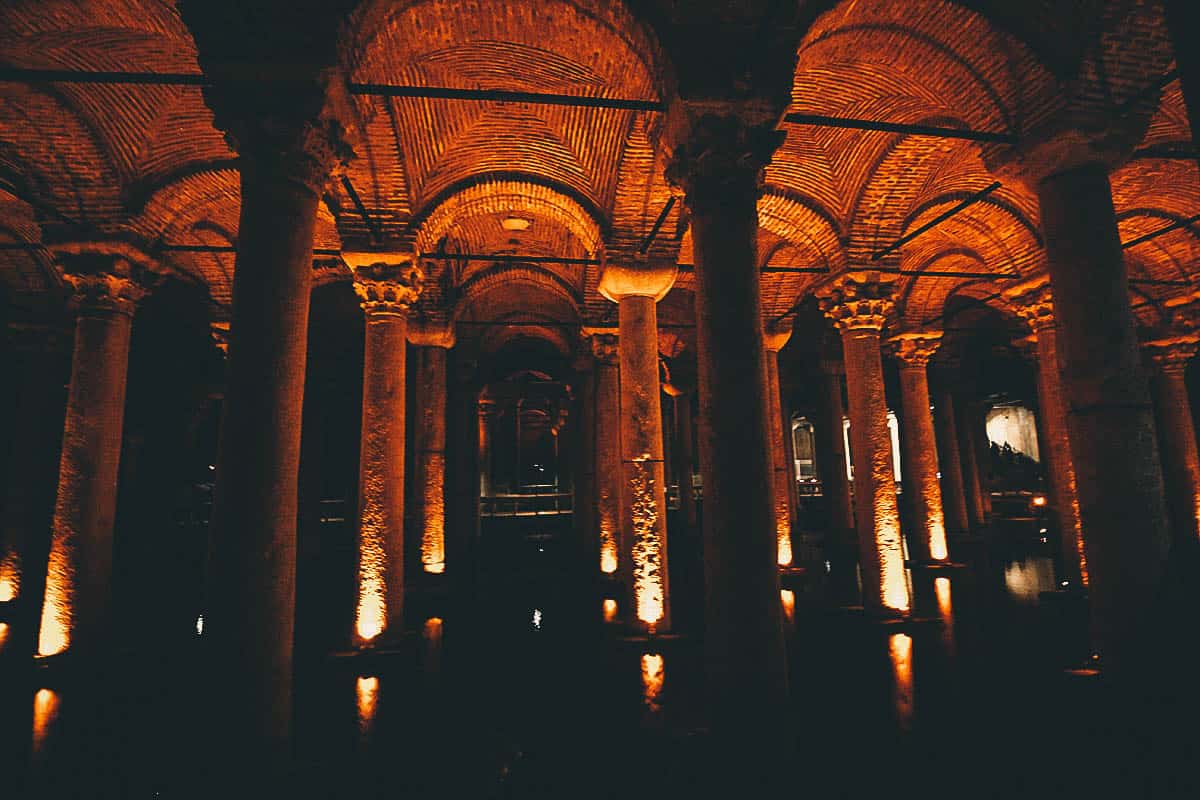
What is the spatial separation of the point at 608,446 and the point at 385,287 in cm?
507

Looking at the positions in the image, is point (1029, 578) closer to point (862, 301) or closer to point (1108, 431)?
point (862, 301)

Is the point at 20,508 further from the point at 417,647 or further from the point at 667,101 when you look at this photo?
the point at 667,101

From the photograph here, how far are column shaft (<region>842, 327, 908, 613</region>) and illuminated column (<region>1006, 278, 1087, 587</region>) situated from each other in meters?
2.88

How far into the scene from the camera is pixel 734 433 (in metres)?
4.15

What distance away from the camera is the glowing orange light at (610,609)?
859 cm

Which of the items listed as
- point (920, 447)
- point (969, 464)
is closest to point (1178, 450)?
point (920, 447)

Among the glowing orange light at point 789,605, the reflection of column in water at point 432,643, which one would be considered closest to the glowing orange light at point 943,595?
the glowing orange light at point 789,605

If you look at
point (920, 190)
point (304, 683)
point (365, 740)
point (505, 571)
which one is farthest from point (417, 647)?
point (920, 190)

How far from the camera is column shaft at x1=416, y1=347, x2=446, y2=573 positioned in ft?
34.2

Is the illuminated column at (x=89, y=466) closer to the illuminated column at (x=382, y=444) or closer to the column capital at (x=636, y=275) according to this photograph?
the illuminated column at (x=382, y=444)

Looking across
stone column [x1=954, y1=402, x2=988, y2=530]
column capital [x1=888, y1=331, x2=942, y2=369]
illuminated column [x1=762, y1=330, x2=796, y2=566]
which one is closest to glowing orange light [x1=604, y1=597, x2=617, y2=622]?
illuminated column [x1=762, y1=330, x2=796, y2=566]

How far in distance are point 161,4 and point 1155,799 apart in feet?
29.9

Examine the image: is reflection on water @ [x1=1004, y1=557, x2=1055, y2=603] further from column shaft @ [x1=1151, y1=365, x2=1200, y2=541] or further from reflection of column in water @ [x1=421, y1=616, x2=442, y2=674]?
reflection of column in water @ [x1=421, y1=616, x2=442, y2=674]

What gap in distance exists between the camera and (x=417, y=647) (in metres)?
7.26
